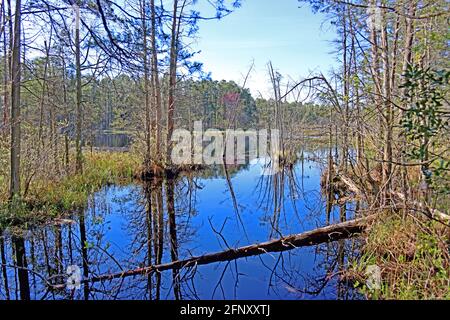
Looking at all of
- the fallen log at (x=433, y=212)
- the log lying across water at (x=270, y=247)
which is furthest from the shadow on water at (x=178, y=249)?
the fallen log at (x=433, y=212)

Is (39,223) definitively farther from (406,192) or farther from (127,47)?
(406,192)

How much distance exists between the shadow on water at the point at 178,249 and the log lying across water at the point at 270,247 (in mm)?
59

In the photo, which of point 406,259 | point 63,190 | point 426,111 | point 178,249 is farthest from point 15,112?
point 406,259

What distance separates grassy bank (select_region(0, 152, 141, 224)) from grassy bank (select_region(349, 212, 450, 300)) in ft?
13.4

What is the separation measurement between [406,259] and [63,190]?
5104 mm

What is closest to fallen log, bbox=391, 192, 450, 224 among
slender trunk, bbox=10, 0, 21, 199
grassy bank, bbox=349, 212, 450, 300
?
grassy bank, bbox=349, 212, 450, 300

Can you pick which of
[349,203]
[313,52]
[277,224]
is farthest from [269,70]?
[277,224]

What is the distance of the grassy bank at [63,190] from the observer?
4.35 meters

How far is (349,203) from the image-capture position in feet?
18.1

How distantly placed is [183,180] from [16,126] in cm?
437

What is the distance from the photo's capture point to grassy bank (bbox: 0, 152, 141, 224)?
171 inches

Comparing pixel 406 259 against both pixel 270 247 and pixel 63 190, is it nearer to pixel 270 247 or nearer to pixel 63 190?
pixel 270 247

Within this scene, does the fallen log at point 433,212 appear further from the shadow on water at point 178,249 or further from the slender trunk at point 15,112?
the slender trunk at point 15,112

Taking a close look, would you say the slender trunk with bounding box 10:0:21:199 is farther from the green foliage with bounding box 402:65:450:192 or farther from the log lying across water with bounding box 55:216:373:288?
the green foliage with bounding box 402:65:450:192
